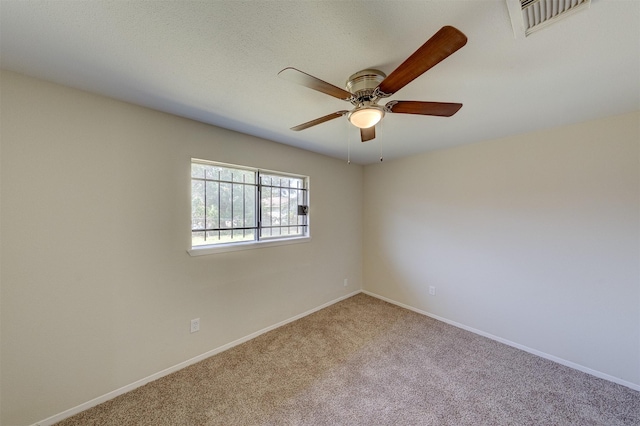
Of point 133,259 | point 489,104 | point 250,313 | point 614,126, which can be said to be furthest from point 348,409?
point 614,126

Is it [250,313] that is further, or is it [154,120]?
[250,313]

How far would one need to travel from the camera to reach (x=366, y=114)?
1.38 m

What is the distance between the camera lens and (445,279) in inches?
121

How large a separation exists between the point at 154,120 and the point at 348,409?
273 centimetres

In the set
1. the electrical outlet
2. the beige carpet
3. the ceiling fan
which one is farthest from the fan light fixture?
the electrical outlet

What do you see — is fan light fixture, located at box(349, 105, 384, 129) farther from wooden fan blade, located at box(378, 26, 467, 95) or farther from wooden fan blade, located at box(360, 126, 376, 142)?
wooden fan blade, located at box(360, 126, 376, 142)

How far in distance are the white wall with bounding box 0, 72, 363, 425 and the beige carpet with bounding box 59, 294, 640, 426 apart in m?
0.27

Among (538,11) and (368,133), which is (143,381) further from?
(538,11)

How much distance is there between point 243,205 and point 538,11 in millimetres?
2518

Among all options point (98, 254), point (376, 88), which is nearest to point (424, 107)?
point (376, 88)

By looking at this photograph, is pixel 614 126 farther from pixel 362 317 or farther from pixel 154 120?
pixel 154 120

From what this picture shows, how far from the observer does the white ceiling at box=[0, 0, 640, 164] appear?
0.98 metres

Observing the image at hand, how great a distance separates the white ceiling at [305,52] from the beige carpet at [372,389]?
7.43 ft

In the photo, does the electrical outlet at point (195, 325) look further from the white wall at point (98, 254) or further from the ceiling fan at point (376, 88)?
the ceiling fan at point (376, 88)
